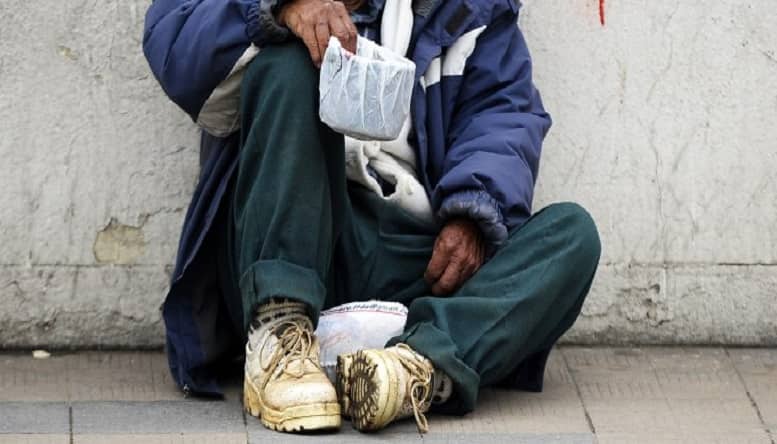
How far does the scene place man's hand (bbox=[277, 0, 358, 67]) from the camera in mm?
3848

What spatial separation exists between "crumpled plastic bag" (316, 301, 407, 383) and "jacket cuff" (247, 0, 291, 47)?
0.69 metres

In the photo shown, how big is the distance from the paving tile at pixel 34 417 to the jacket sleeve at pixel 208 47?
0.73 metres

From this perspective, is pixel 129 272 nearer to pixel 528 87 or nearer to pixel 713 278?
pixel 528 87

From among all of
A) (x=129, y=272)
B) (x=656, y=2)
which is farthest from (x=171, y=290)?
(x=656, y=2)

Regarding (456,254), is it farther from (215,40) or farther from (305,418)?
(215,40)

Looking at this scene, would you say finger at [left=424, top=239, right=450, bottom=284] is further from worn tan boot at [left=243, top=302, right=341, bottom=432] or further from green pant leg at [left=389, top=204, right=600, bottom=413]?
worn tan boot at [left=243, top=302, right=341, bottom=432]

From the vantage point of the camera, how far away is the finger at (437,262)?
418 cm

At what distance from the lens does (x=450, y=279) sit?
419 centimetres

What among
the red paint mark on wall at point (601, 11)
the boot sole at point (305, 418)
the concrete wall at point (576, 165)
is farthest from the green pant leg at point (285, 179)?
the red paint mark on wall at point (601, 11)

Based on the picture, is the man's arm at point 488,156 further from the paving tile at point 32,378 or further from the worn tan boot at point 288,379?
the paving tile at point 32,378

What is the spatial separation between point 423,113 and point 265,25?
61cm

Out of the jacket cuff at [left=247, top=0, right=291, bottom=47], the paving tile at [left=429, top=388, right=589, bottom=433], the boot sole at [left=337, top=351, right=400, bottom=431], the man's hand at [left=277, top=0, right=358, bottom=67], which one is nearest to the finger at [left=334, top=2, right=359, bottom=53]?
the man's hand at [left=277, top=0, right=358, bottom=67]

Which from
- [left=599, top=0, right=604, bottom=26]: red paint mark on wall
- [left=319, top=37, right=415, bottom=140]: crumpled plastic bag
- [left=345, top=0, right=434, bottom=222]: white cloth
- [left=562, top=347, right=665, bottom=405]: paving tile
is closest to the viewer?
[left=319, top=37, right=415, bottom=140]: crumpled plastic bag

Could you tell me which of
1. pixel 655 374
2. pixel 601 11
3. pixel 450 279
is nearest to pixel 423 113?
pixel 450 279
